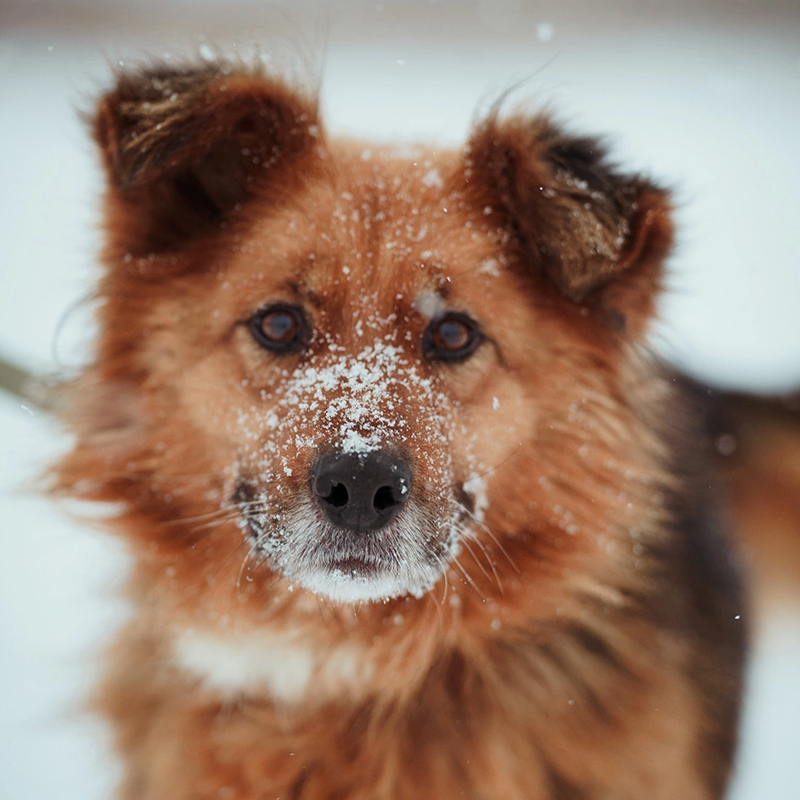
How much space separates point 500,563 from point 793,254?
2524mm

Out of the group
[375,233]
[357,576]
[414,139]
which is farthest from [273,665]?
[414,139]

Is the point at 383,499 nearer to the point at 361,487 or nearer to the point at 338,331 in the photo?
the point at 361,487

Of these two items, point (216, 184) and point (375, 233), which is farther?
point (216, 184)

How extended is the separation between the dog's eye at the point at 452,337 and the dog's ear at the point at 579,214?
264 mm

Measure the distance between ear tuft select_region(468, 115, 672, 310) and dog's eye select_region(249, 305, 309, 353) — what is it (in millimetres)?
634

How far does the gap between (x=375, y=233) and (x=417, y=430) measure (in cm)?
53

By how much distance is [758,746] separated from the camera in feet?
7.06

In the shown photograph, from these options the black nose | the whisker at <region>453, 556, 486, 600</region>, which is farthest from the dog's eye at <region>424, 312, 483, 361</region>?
the whisker at <region>453, 556, 486, 600</region>

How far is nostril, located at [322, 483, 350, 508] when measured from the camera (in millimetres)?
1367

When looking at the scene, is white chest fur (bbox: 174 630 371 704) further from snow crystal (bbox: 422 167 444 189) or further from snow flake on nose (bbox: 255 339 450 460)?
snow crystal (bbox: 422 167 444 189)

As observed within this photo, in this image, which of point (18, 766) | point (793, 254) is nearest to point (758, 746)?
point (793, 254)

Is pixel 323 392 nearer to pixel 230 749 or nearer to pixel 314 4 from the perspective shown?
pixel 230 749

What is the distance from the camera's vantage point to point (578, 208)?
1.53 m

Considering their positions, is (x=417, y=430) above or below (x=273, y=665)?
above
